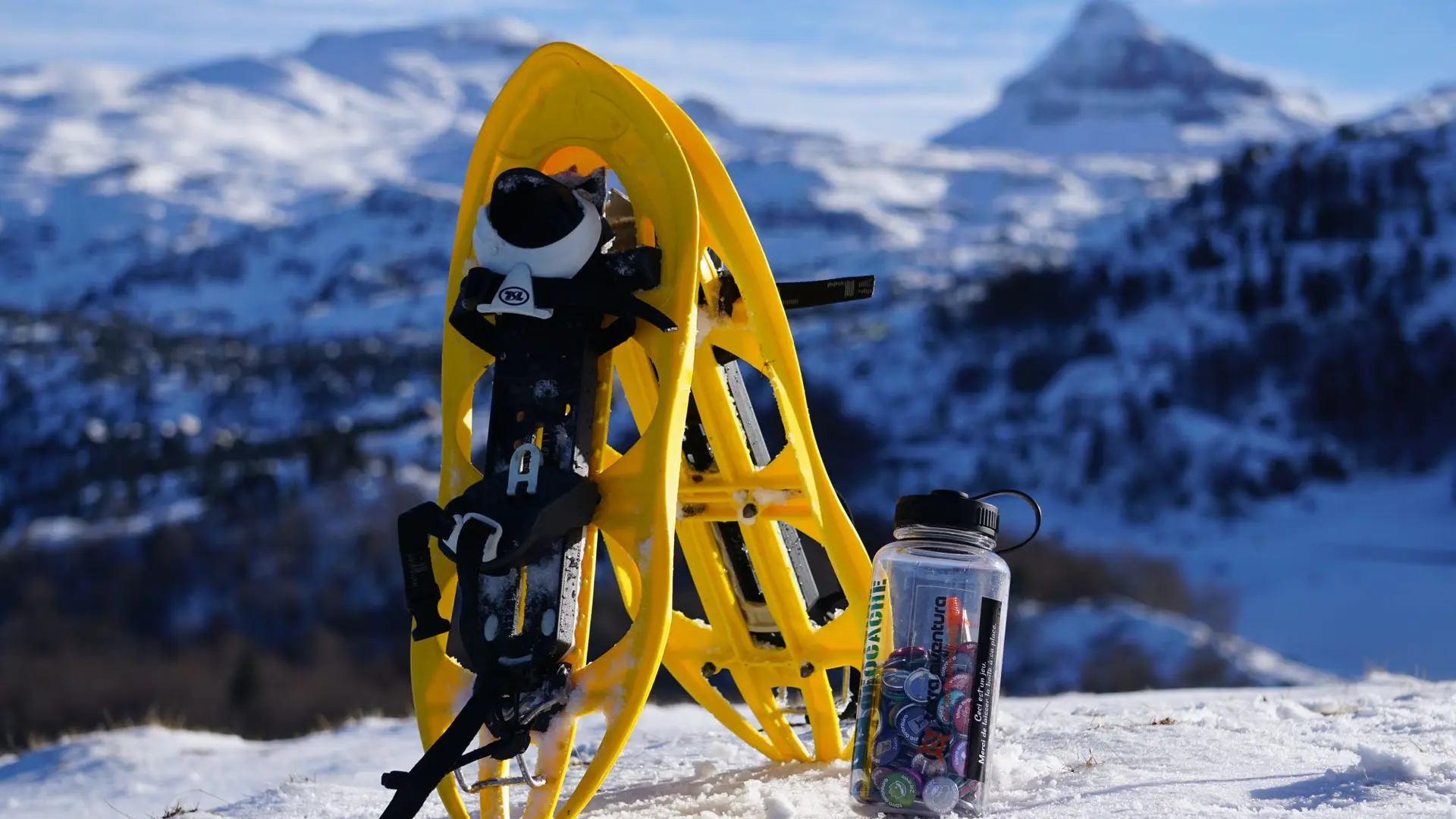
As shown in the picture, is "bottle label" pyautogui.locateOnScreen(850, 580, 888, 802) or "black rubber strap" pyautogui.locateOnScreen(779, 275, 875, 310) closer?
"bottle label" pyautogui.locateOnScreen(850, 580, 888, 802)

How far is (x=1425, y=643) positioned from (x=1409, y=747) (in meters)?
61.3

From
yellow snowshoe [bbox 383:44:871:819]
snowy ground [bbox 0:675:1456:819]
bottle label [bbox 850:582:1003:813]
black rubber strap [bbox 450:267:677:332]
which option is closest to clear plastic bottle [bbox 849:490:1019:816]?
bottle label [bbox 850:582:1003:813]

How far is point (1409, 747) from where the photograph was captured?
16.5ft

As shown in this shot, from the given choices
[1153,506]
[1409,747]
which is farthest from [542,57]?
[1153,506]

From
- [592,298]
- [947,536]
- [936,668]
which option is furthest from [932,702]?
[592,298]

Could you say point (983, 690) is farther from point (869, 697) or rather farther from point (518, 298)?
point (518, 298)

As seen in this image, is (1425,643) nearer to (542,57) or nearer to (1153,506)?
(1153,506)

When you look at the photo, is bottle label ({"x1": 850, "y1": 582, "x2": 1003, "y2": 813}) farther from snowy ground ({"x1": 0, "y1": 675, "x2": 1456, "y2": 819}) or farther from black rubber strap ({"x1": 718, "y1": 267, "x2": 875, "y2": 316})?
black rubber strap ({"x1": 718, "y1": 267, "x2": 875, "y2": 316})

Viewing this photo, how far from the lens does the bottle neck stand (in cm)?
404

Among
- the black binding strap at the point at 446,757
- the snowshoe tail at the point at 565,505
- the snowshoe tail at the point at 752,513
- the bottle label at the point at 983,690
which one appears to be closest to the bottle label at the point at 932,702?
the bottle label at the point at 983,690

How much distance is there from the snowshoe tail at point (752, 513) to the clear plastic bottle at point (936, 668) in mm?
774

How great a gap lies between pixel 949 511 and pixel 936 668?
1.52ft

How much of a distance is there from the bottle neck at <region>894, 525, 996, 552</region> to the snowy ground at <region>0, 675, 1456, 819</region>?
0.87 meters

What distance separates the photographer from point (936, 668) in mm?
4000
